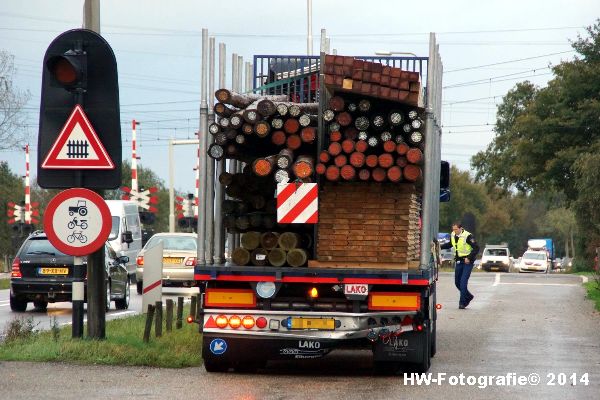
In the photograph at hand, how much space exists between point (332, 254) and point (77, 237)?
9.13ft

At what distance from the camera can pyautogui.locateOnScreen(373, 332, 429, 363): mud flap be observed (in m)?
13.2

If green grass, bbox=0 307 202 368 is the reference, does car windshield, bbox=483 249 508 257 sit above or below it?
below

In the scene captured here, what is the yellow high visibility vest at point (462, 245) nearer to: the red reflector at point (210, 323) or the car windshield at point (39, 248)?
the car windshield at point (39, 248)

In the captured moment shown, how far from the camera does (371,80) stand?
1271 cm

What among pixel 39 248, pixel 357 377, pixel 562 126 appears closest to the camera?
pixel 357 377

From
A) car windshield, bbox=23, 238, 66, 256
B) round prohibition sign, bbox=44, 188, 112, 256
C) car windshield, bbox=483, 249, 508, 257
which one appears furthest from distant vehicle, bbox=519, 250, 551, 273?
round prohibition sign, bbox=44, 188, 112, 256

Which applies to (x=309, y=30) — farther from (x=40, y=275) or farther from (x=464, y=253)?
(x=40, y=275)

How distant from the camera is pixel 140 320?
20062mm

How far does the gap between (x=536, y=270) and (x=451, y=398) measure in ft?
241

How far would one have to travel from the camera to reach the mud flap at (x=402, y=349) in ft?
43.5

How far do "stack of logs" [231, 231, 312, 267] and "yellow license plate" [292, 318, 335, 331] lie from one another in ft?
1.86

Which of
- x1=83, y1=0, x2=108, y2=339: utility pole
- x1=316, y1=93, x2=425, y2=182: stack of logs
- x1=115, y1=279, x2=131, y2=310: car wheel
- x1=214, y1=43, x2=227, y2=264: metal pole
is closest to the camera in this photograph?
x1=316, y1=93, x2=425, y2=182: stack of logs

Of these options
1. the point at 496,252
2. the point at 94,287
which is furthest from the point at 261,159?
the point at 496,252

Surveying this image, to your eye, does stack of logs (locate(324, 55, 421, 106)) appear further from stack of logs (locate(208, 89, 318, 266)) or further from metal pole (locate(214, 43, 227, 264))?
metal pole (locate(214, 43, 227, 264))
